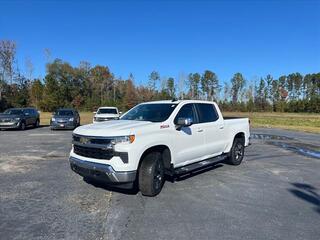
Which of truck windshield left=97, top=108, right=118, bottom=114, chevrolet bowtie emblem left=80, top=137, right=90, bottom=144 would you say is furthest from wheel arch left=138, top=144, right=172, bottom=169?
truck windshield left=97, top=108, right=118, bottom=114

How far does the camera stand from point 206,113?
872 cm

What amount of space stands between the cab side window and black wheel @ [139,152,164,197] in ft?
4.19

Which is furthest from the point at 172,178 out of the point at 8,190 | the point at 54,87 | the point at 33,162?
the point at 54,87

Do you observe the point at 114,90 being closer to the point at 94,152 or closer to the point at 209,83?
the point at 209,83

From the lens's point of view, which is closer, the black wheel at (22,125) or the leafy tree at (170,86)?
the black wheel at (22,125)

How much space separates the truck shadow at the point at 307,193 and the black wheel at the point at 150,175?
2942mm

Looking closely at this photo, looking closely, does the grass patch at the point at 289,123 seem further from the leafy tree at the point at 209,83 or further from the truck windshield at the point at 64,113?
the leafy tree at the point at 209,83

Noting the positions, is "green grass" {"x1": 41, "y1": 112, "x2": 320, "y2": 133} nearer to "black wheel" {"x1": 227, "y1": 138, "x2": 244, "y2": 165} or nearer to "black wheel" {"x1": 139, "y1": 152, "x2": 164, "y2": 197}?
"black wheel" {"x1": 227, "y1": 138, "x2": 244, "y2": 165}

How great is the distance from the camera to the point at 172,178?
8.02m

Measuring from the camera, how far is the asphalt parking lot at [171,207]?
4.84 meters

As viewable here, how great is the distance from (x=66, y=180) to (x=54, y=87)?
70.6 meters

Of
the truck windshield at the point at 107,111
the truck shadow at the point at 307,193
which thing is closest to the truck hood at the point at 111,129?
the truck shadow at the point at 307,193

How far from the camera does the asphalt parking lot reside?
4844mm

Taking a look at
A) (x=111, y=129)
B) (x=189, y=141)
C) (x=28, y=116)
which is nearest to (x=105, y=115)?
→ (x=28, y=116)
